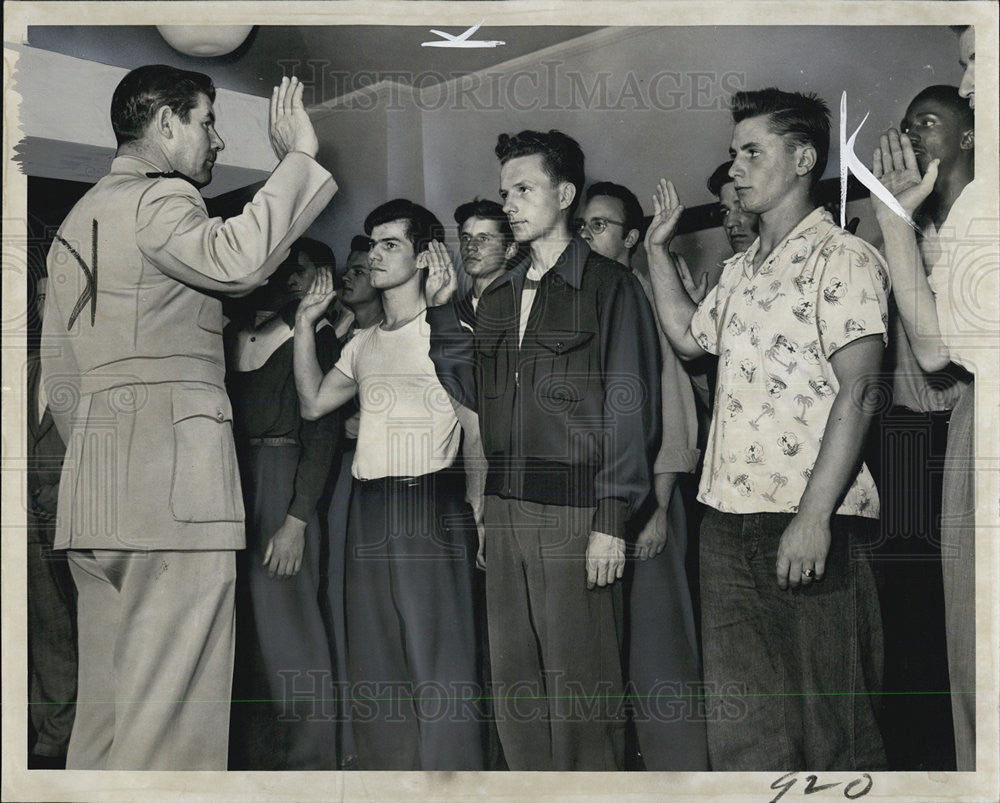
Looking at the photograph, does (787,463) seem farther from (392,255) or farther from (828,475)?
(392,255)

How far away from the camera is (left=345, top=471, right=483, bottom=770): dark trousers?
9.68 ft

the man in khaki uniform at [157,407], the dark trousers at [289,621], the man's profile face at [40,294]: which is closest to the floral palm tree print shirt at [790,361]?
the dark trousers at [289,621]

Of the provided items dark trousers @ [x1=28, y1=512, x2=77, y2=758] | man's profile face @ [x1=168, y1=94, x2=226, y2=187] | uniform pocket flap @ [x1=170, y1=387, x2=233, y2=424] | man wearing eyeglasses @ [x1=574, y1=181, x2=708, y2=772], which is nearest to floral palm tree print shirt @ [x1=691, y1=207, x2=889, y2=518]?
man wearing eyeglasses @ [x1=574, y1=181, x2=708, y2=772]

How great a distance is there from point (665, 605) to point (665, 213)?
1162mm

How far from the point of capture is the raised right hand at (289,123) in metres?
2.98

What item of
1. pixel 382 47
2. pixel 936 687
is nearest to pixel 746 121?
pixel 382 47

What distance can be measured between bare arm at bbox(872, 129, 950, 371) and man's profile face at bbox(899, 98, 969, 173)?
0.13ft

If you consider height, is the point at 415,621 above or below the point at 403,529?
below

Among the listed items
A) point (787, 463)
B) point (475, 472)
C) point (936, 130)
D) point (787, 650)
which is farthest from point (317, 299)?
point (936, 130)

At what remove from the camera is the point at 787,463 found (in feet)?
9.37

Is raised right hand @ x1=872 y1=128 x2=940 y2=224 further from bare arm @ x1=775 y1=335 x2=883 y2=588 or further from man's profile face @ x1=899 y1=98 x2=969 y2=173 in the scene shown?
bare arm @ x1=775 y1=335 x2=883 y2=588

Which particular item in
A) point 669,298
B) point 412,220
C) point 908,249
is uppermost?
point 412,220

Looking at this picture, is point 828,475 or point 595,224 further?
point 595,224

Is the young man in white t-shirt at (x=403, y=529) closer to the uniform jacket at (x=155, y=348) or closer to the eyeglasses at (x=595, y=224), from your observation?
the uniform jacket at (x=155, y=348)
